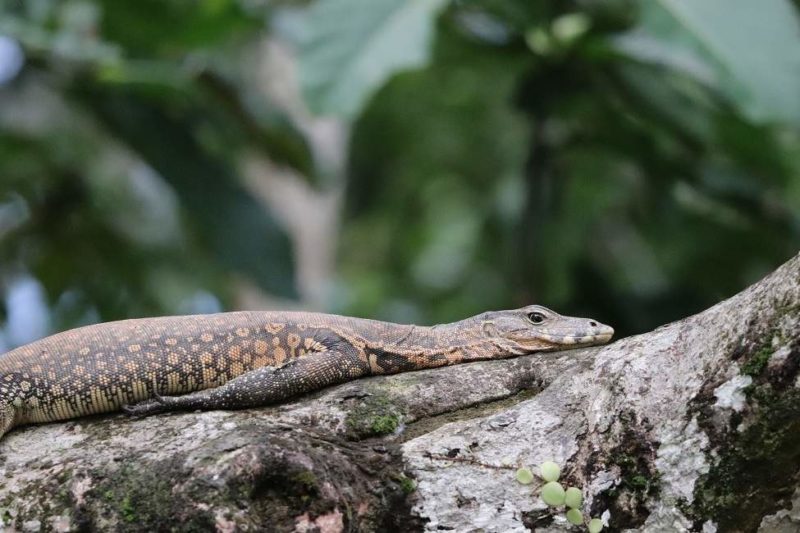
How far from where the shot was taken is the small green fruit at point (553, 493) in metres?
4.22

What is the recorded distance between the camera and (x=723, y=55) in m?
6.09

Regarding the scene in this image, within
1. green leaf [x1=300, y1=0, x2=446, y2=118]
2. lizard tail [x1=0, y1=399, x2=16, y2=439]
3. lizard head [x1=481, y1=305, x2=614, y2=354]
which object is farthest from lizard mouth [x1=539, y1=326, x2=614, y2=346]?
lizard tail [x1=0, y1=399, x2=16, y2=439]

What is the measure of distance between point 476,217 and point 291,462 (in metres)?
7.33

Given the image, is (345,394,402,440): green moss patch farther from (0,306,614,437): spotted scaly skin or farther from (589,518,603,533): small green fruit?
(589,518,603,533): small green fruit

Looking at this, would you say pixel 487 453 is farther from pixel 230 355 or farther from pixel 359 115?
pixel 359 115

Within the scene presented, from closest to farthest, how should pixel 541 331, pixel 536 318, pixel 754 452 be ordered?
pixel 754 452 → pixel 541 331 → pixel 536 318

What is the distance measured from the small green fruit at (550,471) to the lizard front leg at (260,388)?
4.89 ft

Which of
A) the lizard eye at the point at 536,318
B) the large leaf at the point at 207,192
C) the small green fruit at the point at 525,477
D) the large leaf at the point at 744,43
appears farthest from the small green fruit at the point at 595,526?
the large leaf at the point at 207,192

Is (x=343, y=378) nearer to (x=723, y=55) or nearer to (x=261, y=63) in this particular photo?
(x=723, y=55)

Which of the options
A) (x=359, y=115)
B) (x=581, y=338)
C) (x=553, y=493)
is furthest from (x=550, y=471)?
(x=359, y=115)

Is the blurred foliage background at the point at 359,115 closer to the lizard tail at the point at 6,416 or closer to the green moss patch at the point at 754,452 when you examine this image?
the lizard tail at the point at 6,416

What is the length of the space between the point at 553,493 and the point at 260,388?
5.59 ft

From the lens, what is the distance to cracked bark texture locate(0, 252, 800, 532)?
151 inches

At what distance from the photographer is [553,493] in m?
4.23
